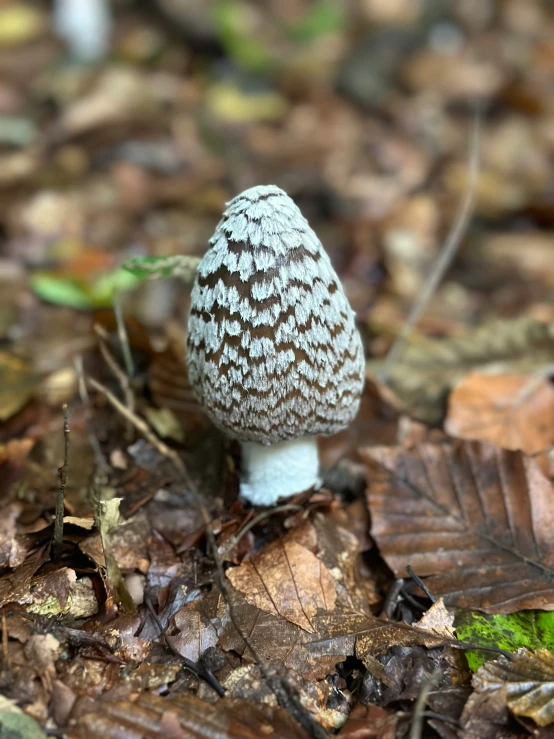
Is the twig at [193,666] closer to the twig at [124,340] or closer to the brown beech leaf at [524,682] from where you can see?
the brown beech leaf at [524,682]

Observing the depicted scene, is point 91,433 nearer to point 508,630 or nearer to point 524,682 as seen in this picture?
point 508,630

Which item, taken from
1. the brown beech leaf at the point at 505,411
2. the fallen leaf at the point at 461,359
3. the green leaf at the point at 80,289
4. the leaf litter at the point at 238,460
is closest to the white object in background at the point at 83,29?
the leaf litter at the point at 238,460

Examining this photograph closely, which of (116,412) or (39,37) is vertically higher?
(39,37)

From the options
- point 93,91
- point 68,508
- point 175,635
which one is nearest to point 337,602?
point 175,635

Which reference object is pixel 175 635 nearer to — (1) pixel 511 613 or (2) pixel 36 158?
(1) pixel 511 613

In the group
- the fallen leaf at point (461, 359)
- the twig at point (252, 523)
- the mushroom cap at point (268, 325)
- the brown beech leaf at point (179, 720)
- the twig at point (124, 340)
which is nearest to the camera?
the brown beech leaf at point (179, 720)

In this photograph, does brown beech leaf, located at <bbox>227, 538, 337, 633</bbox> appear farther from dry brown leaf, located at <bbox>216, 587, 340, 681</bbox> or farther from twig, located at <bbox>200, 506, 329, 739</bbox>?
twig, located at <bbox>200, 506, 329, 739</bbox>
